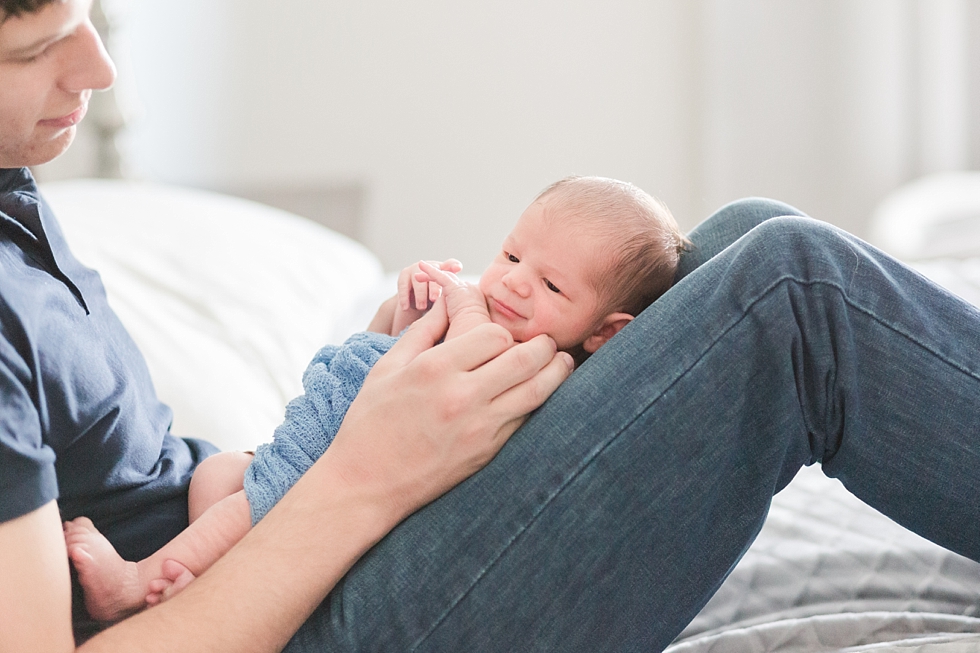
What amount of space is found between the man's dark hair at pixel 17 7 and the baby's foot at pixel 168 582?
473 mm

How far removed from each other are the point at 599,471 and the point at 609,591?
10 cm

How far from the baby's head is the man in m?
0.12

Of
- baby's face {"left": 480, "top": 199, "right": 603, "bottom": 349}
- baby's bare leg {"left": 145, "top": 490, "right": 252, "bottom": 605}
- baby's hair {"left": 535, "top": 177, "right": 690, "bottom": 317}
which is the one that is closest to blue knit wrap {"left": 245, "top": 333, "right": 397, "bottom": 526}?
baby's bare leg {"left": 145, "top": 490, "right": 252, "bottom": 605}

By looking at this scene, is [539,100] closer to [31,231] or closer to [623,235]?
[623,235]

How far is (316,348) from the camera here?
60.6 inches

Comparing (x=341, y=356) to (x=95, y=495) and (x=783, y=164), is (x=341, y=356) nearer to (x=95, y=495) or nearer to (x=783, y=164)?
(x=95, y=495)

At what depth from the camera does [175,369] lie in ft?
4.21

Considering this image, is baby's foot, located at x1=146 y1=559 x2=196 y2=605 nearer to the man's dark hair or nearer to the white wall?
the man's dark hair

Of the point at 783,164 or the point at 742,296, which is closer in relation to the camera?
the point at 742,296

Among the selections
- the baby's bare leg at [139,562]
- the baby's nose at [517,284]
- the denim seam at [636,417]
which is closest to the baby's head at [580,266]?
the baby's nose at [517,284]

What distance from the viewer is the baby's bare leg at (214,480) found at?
0.90 m

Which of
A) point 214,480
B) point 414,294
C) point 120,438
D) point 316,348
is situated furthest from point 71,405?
point 316,348

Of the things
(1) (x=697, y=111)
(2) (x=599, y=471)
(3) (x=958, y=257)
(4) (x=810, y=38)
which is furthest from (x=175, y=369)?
(4) (x=810, y=38)

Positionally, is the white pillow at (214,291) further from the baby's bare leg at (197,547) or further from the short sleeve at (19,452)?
the short sleeve at (19,452)
